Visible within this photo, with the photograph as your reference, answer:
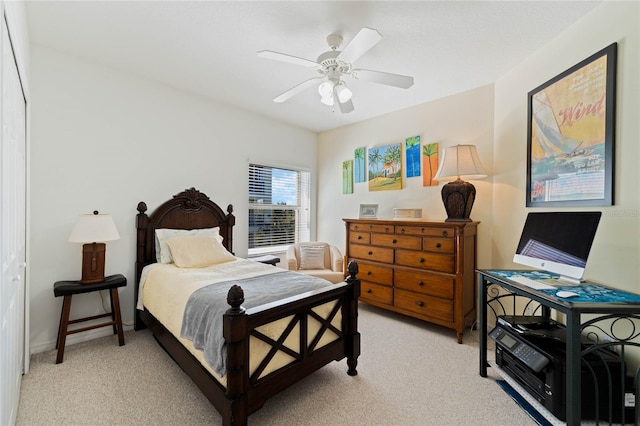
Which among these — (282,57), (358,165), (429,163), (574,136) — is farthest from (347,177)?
(574,136)

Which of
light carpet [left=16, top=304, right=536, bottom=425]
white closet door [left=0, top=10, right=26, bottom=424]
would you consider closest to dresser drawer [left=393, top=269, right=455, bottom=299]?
light carpet [left=16, top=304, right=536, bottom=425]

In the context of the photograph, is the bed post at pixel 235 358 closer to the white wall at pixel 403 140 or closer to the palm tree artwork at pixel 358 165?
the white wall at pixel 403 140

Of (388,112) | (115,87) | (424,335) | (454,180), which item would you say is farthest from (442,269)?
(115,87)

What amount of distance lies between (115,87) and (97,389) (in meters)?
2.78

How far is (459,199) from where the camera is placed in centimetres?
297

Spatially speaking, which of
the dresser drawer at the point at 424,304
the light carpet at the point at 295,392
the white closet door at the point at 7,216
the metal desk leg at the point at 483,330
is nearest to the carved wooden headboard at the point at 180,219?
the light carpet at the point at 295,392

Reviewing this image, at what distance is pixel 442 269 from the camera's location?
2.91 m

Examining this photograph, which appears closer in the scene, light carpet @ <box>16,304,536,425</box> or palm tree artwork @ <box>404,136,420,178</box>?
light carpet @ <box>16,304,536,425</box>

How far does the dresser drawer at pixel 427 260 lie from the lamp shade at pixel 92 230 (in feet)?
9.67

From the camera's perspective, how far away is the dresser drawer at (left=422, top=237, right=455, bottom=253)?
2.87 meters

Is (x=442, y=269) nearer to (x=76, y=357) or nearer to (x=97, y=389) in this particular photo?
(x=97, y=389)

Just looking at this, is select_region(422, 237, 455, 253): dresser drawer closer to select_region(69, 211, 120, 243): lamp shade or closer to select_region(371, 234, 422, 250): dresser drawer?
select_region(371, 234, 422, 250): dresser drawer

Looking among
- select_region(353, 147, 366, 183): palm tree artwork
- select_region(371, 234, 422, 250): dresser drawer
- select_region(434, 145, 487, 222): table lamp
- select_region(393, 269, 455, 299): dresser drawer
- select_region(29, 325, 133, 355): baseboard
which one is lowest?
A: select_region(29, 325, 133, 355): baseboard

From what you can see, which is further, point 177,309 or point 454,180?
point 454,180
